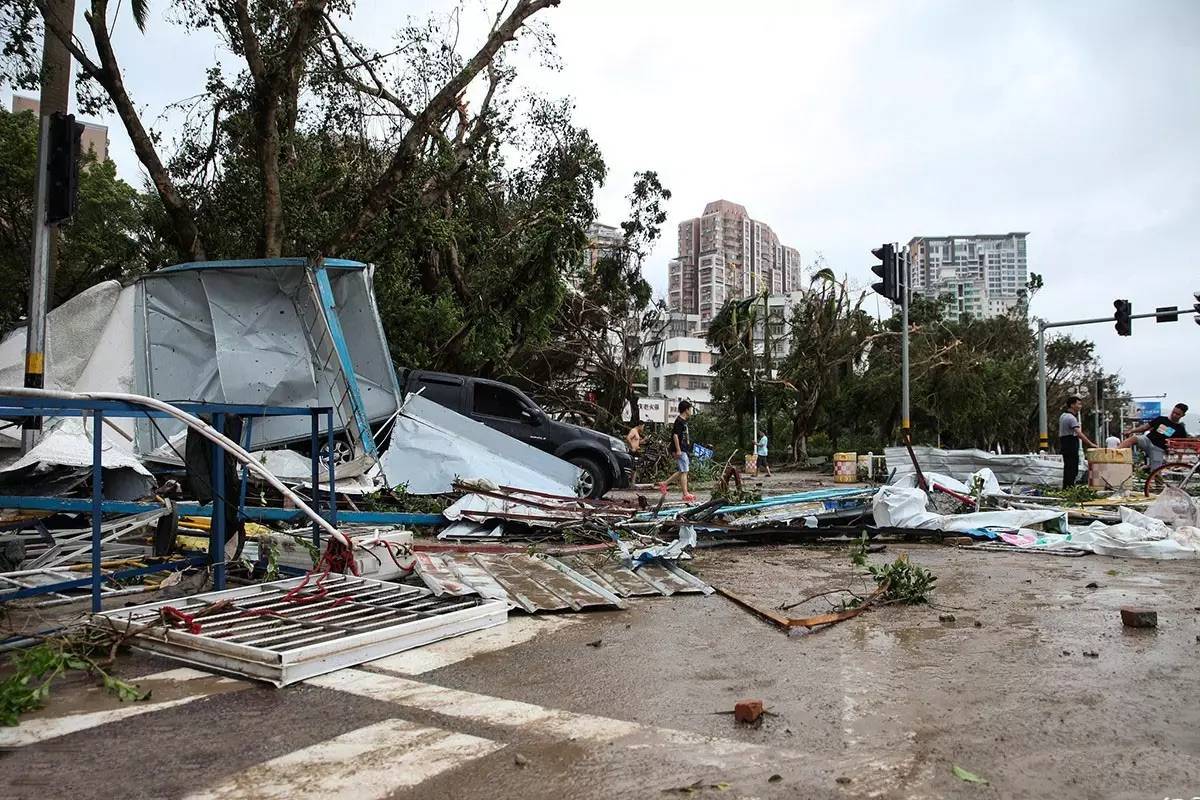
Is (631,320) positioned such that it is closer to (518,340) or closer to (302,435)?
(518,340)

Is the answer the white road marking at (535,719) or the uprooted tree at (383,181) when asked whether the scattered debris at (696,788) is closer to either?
the white road marking at (535,719)

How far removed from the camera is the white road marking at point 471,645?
452 cm

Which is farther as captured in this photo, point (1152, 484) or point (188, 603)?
point (1152, 484)

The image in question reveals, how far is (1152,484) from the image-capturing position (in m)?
13.6

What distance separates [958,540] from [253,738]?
332 inches

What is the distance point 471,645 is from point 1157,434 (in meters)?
13.8

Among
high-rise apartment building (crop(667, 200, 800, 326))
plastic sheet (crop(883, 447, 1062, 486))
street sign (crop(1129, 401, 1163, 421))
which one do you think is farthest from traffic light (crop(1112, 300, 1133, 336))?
high-rise apartment building (crop(667, 200, 800, 326))

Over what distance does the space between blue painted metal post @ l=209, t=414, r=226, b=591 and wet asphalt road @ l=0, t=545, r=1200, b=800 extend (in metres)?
1.36

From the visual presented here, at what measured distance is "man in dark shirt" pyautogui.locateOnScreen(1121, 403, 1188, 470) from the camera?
1384 centimetres

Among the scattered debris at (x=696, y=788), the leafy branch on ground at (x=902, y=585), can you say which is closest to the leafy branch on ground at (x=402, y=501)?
the leafy branch on ground at (x=902, y=585)

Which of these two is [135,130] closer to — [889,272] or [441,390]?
[441,390]

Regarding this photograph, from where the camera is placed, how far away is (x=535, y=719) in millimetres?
3631

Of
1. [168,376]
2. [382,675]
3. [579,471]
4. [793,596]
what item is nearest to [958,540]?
[793,596]

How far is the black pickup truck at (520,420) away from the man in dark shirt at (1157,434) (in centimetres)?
877
